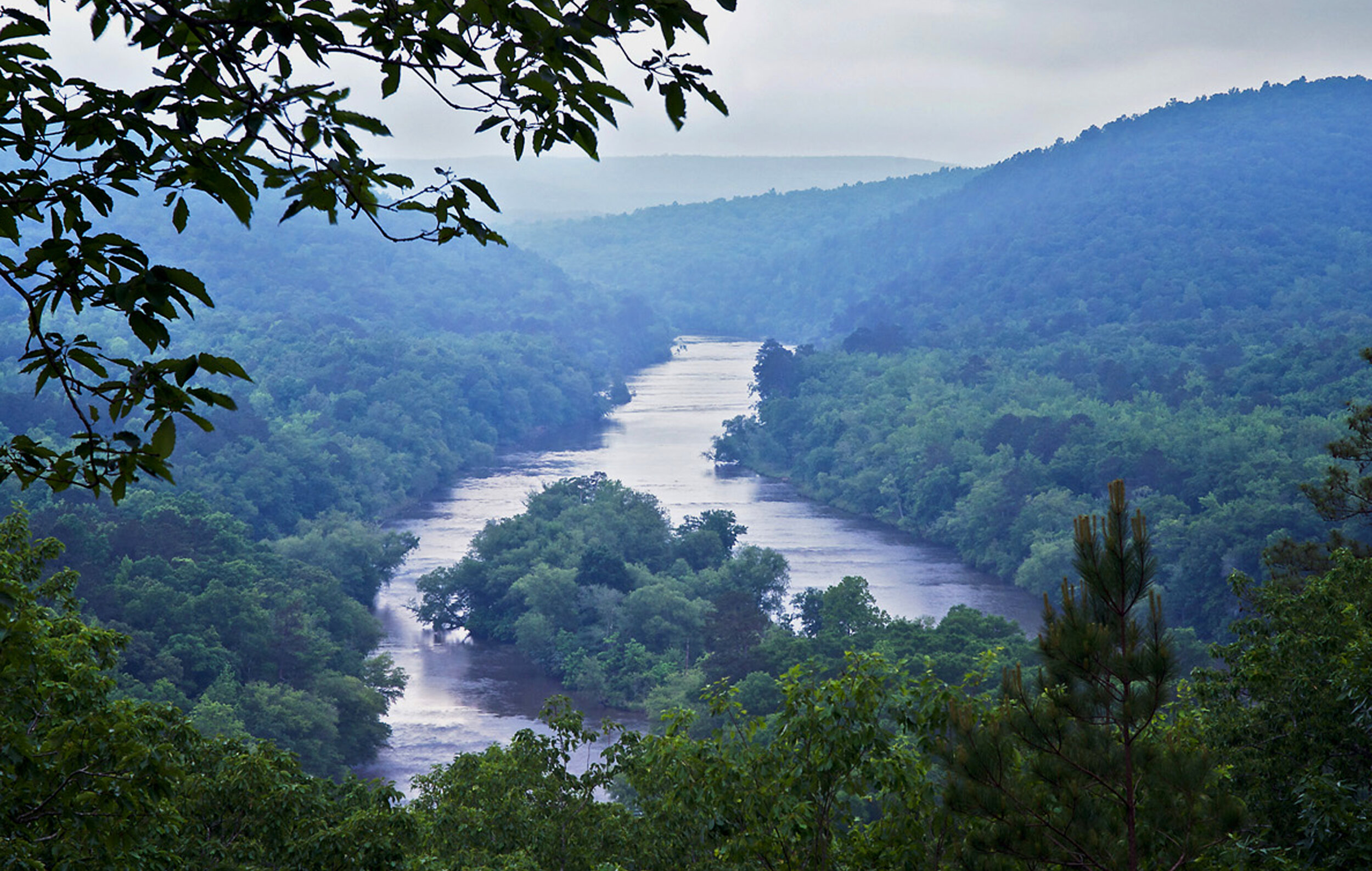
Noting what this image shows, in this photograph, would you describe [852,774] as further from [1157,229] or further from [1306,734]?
[1157,229]

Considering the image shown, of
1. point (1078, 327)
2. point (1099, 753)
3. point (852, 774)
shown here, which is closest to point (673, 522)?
point (852, 774)

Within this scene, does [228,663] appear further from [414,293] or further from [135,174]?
[414,293]

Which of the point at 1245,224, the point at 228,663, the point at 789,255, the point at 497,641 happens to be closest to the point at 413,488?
the point at 497,641

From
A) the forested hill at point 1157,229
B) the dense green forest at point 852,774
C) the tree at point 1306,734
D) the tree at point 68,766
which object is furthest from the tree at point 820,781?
the forested hill at point 1157,229

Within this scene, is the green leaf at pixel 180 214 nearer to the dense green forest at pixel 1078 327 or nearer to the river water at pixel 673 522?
the river water at pixel 673 522

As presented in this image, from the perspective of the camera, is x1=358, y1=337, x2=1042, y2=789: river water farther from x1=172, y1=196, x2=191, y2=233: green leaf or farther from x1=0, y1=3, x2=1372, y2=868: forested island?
x1=172, y1=196, x2=191, y2=233: green leaf

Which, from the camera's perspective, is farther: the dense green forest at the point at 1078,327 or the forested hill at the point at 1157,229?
the forested hill at the point at 1157,229
